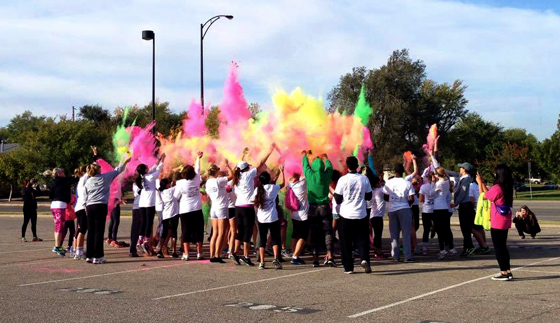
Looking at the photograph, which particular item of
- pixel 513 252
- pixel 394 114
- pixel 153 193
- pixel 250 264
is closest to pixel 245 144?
pixel 153 193

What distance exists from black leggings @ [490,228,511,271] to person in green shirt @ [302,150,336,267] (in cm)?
267

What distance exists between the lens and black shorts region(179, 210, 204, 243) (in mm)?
10359

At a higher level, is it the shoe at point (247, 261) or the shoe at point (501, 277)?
the shoe at point (247, 261)

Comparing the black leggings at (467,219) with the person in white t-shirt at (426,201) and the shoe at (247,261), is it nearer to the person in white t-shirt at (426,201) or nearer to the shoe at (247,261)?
the person in white t-shirt at (426,201)

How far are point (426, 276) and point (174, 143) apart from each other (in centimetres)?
757

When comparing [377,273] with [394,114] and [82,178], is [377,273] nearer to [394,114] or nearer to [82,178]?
[82,178]

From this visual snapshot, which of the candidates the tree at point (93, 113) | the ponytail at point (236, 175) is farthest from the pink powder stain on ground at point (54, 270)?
the tree at point (93, 113)

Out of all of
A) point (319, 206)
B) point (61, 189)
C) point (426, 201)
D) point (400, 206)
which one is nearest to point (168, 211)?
point (61, 189)

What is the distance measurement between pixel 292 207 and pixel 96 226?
3.52 metres

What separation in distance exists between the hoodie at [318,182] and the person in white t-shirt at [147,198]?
3.24 meters

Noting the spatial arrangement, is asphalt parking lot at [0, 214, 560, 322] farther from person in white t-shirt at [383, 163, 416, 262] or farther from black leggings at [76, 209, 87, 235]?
black leggings at [76, 209, 87, 235]

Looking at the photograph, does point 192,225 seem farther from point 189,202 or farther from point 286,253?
point 286,253

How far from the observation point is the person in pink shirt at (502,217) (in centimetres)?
805

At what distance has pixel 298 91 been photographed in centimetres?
1138
